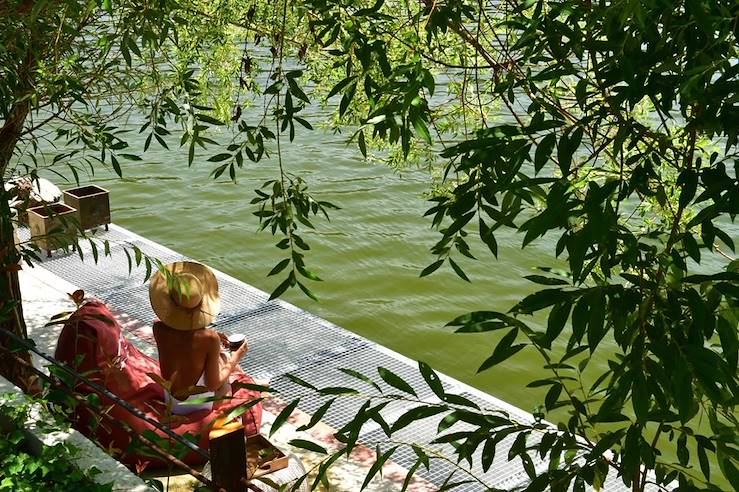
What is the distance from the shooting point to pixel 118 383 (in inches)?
191

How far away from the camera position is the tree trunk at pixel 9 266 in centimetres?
373

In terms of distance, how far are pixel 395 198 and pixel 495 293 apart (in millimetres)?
3012

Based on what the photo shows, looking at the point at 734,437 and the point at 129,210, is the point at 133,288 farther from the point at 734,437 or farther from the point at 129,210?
the point at 734,437

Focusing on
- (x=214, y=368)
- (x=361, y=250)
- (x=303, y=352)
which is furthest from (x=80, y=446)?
(x=361, y=250)

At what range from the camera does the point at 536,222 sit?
62.5 inches

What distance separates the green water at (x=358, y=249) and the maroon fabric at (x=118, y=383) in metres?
2.51

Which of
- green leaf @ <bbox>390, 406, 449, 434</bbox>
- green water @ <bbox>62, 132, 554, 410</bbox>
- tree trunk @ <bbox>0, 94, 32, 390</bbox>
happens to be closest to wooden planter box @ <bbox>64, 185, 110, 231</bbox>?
green water @ <bbox>62, 132, 554, 410</bbox>

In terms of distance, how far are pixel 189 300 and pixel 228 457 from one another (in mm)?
1698

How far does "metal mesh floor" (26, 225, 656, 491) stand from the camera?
17.0 ft

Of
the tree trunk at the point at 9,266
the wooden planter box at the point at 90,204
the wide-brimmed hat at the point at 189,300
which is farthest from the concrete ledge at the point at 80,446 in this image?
the wooden planter box at the point at 90,204

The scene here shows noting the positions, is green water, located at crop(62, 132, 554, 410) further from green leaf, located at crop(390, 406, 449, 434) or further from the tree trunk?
green leaf, located at crop(390, 406, 449, 434)

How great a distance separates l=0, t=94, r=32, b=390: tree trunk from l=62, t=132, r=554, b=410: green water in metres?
3.04

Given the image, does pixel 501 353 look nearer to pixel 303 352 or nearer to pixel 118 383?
pixel 118 383

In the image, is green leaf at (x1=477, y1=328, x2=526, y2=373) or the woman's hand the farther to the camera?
the woman's hand
